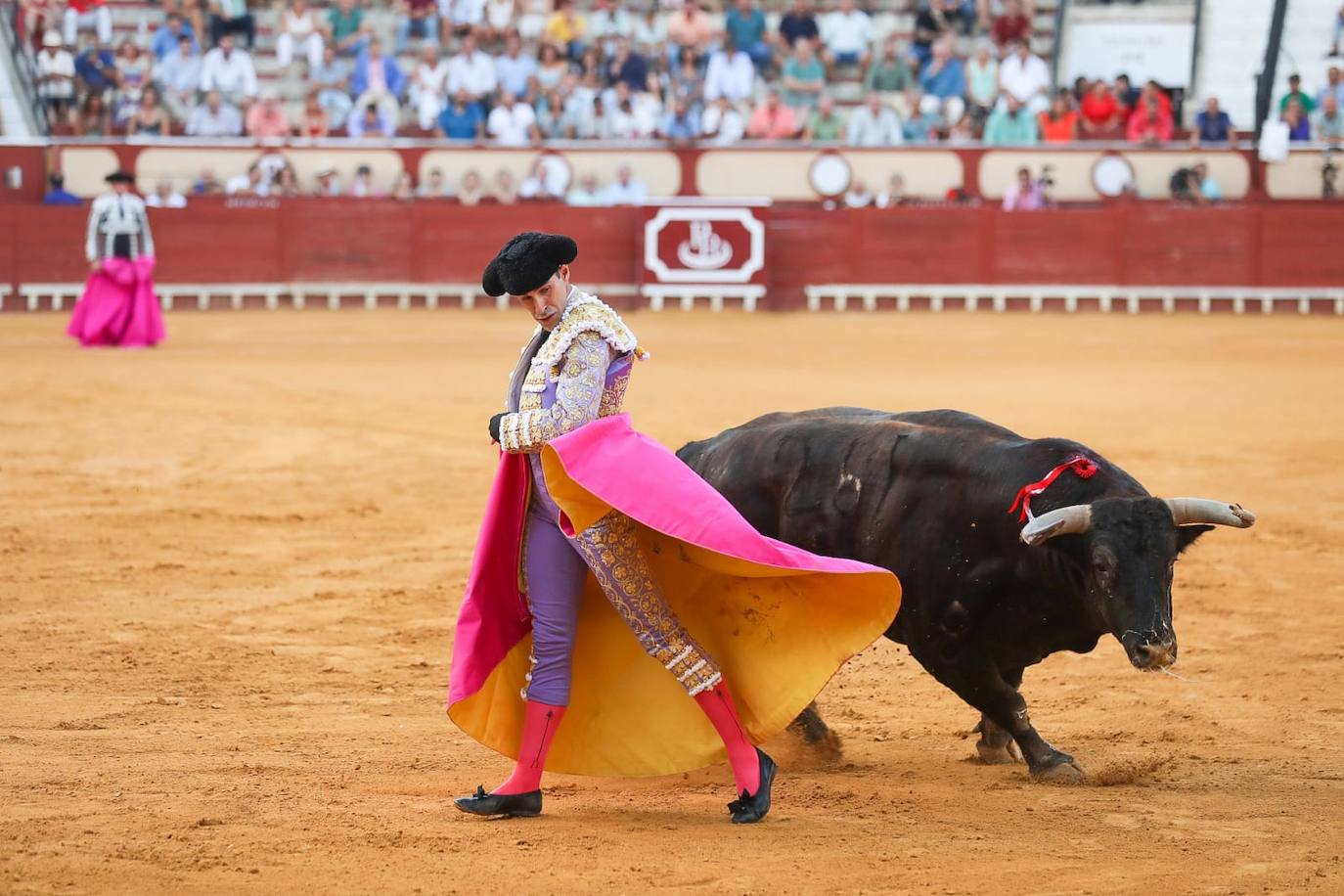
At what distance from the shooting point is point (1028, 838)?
11.8 ft

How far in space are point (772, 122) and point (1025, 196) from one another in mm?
2636

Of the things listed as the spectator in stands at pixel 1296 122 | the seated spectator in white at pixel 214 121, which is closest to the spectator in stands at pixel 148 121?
the seated spectator in white at pixel 214 121

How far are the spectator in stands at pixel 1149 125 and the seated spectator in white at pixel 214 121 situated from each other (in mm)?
8799

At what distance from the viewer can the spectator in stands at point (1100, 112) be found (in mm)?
17672

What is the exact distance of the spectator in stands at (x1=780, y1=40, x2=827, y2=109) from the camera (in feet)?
60.0

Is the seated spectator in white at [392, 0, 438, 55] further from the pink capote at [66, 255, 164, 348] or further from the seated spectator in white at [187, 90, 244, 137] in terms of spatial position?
the pink capote at [66, 255, 164, 348]

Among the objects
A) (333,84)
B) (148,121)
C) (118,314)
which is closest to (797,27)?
(333,84)

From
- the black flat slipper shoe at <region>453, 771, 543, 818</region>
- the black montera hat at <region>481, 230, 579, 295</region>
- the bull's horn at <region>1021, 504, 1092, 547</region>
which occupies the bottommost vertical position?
the black flat slipper shoe at <region>453, 771, 543, 818</region>

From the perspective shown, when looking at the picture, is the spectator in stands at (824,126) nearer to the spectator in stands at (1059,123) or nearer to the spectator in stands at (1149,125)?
the spectator in stands at (1059,123)

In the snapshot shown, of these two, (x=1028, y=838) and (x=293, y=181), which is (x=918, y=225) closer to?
(x=293, y=181)

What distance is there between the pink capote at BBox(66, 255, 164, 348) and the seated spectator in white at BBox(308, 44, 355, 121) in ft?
16.1

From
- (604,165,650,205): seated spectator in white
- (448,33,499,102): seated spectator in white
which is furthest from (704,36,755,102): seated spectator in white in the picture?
(448,33,499,102): seated spectator in white

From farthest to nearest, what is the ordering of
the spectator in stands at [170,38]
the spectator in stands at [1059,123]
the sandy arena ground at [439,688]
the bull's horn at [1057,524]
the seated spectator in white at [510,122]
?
the spectator in stands at [170,38] < the seated spectator in white at [510,122] < the spectator in stands at [1059,123] < the bull's horn at [1057,524] < the sandy arena ground at [439,688]

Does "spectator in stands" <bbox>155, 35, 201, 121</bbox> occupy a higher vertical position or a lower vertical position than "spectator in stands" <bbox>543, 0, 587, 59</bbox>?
lower
